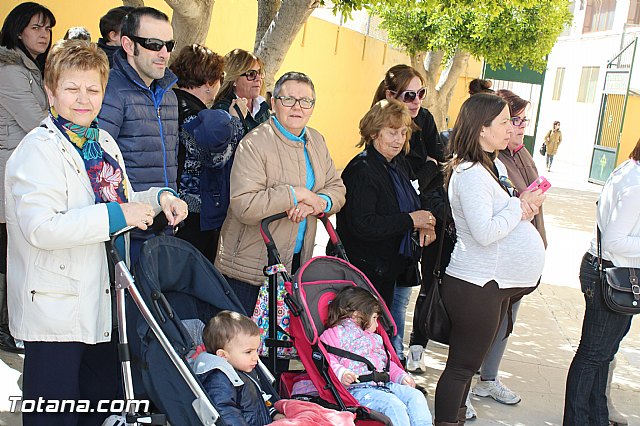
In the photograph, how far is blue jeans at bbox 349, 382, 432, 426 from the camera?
10.8 ft

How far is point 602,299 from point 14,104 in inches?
151

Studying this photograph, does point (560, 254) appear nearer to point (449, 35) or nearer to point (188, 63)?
point (449, 35)

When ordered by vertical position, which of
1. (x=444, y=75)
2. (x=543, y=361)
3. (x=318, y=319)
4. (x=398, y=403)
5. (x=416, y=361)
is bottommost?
(x=543, y=361)

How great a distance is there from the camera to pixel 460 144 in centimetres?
407

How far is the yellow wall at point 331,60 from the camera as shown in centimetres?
1301

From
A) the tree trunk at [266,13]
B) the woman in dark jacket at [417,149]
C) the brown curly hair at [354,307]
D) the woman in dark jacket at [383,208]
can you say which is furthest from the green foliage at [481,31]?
the brown curly hair at [354,307]

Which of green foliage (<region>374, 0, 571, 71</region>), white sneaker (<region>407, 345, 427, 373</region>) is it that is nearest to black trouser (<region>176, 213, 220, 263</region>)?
white sneaker (<region>407, 345, 427, 373</region>)

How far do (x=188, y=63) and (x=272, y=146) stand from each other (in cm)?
102

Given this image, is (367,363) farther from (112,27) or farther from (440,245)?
(112,27)

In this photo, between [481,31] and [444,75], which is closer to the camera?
[481,31]

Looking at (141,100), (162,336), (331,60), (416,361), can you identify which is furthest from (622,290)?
(331,60)

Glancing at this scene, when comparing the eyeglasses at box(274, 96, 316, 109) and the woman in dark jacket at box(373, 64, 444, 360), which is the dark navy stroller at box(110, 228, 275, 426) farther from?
the woman in dark jacket at box(373, 64, 444, 360)

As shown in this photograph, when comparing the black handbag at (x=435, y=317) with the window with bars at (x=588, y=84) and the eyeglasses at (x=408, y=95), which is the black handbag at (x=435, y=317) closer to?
the eyeglasses at (x=408, y=95)

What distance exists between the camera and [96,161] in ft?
9.84
